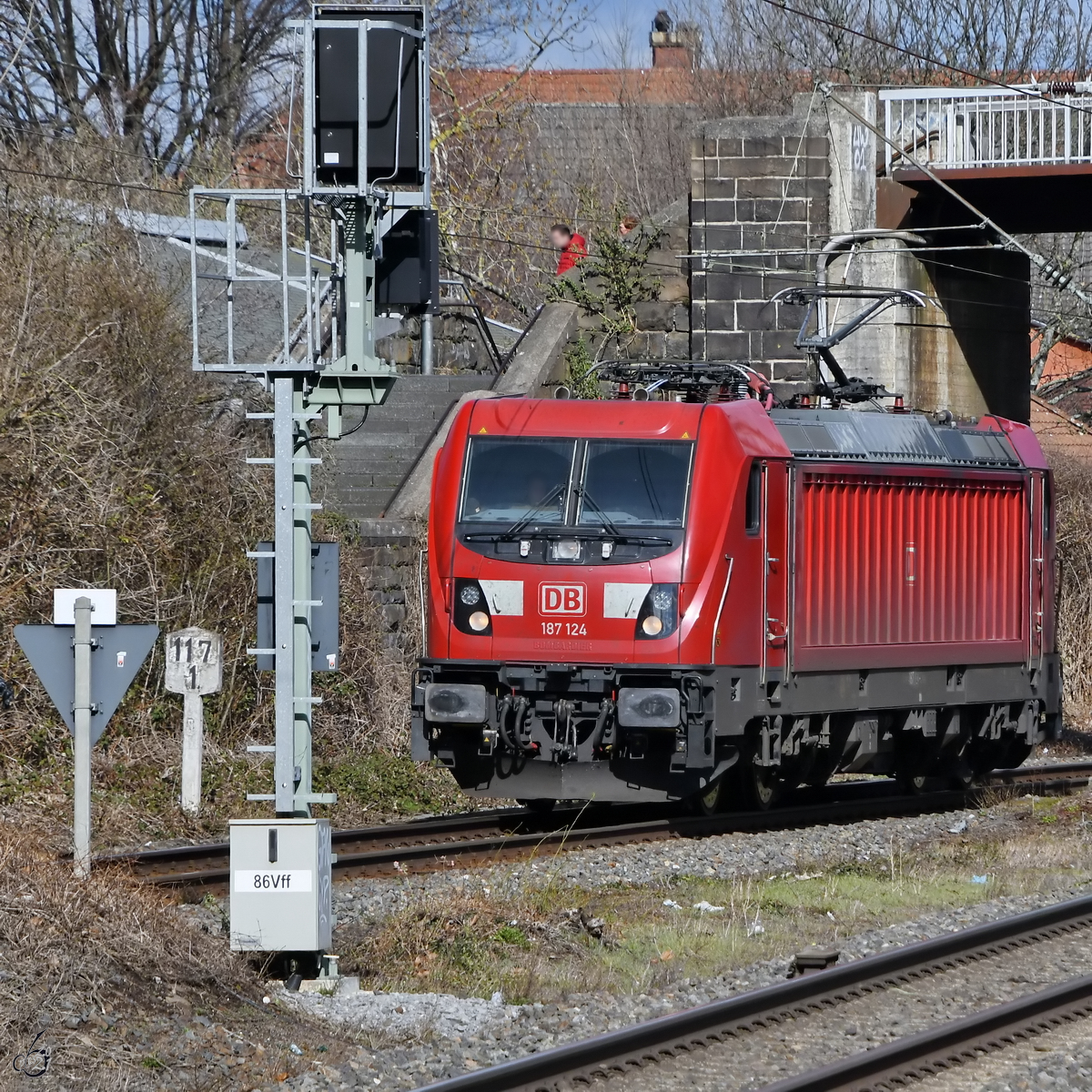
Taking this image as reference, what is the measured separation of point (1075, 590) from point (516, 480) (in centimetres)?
1346

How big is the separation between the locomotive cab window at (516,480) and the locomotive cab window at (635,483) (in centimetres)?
18

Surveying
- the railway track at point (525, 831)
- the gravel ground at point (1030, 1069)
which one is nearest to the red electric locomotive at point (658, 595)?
the railway track at point (525, 831)

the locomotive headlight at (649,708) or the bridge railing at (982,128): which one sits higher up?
the bridge railing at (982,128)

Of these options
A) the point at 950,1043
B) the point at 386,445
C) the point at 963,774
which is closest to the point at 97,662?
the point at 950,1043

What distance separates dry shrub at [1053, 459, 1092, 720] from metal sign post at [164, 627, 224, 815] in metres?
13.5

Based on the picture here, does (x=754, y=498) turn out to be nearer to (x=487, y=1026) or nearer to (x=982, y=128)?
(x=487, y=1026)

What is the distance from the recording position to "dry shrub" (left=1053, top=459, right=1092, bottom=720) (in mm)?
24438

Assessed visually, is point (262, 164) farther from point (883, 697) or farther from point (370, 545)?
point (883, 697)

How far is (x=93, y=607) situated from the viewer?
9969 mm

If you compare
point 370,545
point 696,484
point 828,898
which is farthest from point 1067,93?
point 828,898

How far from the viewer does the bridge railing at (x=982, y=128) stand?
23.7 m

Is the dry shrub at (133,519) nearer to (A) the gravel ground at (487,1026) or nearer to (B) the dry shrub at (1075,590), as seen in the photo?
(A) the gravel ground at (487,1026)

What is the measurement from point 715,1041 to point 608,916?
9.96 feet

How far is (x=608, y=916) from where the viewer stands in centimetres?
1084
